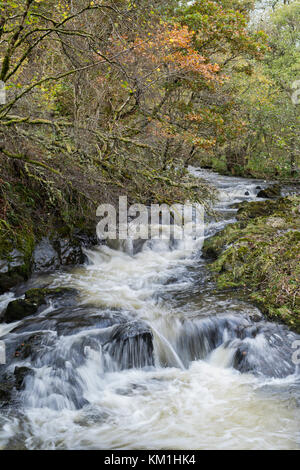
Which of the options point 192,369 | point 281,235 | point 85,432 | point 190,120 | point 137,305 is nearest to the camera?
point 85,432

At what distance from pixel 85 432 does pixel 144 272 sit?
4.62m

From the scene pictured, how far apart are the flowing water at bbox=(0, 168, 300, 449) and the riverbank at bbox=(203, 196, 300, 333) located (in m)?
0.43

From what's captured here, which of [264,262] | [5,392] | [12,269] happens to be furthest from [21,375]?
[264,262]

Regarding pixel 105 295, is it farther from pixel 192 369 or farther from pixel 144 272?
pixel 192 369

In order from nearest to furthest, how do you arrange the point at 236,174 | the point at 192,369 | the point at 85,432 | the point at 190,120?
1. the point at 85,432
2. the point at 192,369
3. the point at 190,120
4. the point at 236,174

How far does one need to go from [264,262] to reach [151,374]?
3.46m

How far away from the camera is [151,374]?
16.5ft

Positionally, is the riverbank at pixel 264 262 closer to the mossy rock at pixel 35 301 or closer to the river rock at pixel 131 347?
the river rock at pixel 131 347

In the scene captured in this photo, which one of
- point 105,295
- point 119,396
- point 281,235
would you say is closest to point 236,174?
point 281,235

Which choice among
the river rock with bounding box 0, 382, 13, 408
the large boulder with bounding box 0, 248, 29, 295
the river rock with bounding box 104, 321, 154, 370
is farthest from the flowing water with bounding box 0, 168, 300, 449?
the large boulder with bounding box 0, 248, 29, 295

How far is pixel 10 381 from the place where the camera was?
4.49 metres

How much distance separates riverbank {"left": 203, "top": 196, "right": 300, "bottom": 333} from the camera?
6.25 m

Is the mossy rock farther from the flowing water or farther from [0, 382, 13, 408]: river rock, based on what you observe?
[0, 382, 13, 408]: river rock

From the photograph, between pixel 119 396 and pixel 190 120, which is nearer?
pixel 119 396
